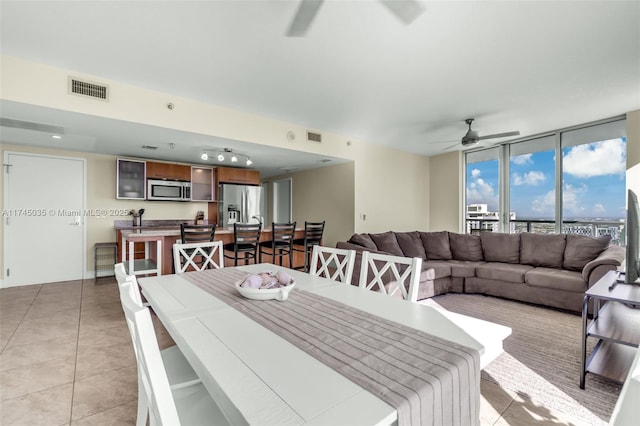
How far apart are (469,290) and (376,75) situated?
317 centimetres

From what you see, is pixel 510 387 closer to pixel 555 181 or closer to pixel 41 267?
pixel 555 181

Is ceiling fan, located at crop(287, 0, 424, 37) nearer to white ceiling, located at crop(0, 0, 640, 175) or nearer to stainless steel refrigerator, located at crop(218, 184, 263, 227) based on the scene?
white ceiling, located at crop(0, 0, 640, 175)

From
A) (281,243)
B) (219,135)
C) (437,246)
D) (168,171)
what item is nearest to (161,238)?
(219,135)

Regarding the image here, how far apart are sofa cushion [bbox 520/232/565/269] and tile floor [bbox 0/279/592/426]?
9.42ft

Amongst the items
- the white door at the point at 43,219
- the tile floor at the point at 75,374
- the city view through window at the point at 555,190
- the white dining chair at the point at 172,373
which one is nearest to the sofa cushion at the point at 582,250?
the city view through window at the point at 555,190

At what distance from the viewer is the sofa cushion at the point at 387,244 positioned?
4477 millimetres

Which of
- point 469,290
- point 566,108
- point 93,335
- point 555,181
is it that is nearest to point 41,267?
point 93,335

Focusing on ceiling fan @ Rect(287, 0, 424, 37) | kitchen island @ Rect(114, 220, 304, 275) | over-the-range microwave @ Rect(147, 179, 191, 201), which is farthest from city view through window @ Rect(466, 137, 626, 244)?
over-the-range microwave @ Rect(147, 179, 191, 201)

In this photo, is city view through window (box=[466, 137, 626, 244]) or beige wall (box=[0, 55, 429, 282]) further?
city view through window (box=[466, 137, 626, 244])

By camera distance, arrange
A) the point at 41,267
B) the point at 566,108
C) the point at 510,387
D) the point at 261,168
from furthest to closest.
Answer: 1. the point at 261,168
2. the point at 41,267
3. the point at 566,108
4. the point at 510,387

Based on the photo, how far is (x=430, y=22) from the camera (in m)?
2.12

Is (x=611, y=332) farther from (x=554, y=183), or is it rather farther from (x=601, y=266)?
(x=554, y=183)

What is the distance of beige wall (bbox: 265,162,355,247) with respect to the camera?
18.3 ft

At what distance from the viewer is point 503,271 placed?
12.7 feet
